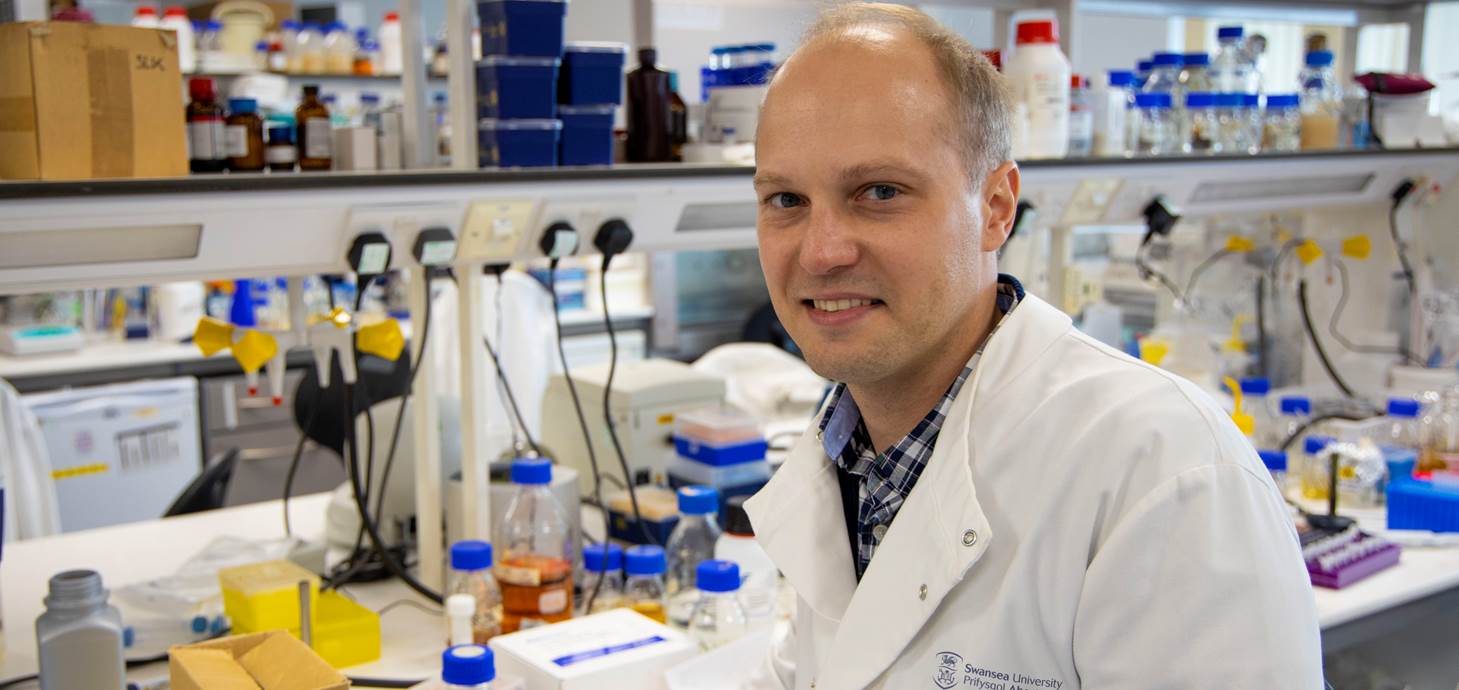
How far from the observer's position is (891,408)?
1358 mm

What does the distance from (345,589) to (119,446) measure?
253 centimetres

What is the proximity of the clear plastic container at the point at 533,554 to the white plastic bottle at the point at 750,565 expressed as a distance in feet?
0.85

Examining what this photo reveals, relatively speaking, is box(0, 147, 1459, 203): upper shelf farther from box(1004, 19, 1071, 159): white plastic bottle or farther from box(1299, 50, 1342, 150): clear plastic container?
box(1299, 50, 1342, 150): clear plastic container

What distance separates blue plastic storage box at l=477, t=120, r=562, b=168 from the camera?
1931 mm

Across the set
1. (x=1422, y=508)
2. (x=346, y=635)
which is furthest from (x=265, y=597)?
(x=1422, y=508)

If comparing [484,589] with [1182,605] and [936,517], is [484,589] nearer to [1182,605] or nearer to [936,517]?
[936,517]

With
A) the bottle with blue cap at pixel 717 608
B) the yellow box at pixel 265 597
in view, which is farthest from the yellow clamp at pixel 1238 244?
the yellow box at pixel 265 597

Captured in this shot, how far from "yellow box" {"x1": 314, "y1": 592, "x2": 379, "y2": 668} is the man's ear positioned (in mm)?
1079

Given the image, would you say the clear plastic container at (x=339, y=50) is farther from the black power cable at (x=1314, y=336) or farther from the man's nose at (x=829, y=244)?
the man's nose at (x=829, y=244)

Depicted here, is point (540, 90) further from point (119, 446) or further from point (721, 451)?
point (119, 446)

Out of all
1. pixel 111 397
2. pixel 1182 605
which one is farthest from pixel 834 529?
pixel 111 397

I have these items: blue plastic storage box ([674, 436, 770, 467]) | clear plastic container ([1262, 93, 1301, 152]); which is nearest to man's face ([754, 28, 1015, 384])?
blue plastic storage box ([674, 436, 770, 467])

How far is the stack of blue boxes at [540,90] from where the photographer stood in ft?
6.24

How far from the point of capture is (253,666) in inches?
54.8
